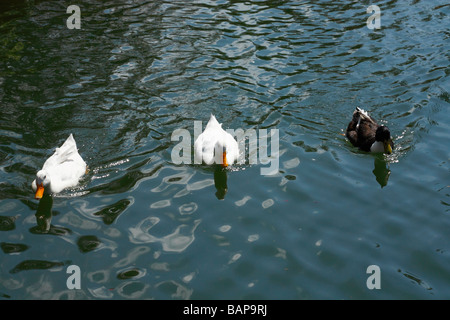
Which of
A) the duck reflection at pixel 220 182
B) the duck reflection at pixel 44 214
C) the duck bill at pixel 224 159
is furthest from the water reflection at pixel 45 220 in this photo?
the duck bill at pixel 224 159

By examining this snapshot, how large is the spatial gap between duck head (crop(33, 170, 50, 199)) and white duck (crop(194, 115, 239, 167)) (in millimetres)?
2365

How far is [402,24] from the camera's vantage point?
14086 millimetres

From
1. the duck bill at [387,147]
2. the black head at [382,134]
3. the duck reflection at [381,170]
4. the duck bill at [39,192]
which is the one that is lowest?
the duck reflection at [381,170]

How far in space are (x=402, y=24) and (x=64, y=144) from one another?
9.06 metres

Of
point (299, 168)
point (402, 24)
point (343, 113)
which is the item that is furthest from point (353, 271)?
point (402, 24)

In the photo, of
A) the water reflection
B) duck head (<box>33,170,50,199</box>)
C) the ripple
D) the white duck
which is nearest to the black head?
the white duck

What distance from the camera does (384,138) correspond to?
938cm

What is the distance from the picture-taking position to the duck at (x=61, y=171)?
827cm

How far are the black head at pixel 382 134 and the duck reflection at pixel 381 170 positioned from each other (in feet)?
1.02

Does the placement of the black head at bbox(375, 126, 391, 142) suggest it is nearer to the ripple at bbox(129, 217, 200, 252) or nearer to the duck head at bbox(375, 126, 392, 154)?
the duck head at bbox(375, 126, 392, 154)

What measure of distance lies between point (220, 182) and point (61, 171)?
2.37 meters

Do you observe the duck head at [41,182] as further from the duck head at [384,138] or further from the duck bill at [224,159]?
the duck head at [384,138]

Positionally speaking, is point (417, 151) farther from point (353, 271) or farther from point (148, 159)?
point (148, 159)

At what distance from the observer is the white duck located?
9.08 m
